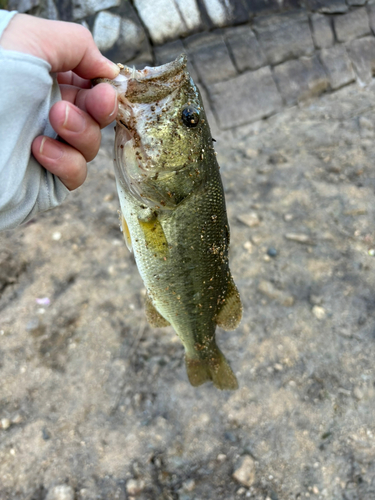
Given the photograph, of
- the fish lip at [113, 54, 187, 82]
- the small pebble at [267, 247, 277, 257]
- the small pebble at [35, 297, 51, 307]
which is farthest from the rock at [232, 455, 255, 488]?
the fish lip at [113, 54, 187, 82]

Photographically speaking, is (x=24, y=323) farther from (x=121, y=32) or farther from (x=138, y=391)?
(x=121, y=32)

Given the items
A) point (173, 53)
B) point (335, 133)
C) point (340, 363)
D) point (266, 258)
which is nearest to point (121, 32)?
point (173, 53)

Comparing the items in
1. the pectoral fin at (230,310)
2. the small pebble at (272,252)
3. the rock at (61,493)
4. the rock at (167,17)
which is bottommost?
the small pebble at (272,252)

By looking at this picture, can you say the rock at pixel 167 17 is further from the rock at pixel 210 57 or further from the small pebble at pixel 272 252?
the small pebble at pixel 272 252

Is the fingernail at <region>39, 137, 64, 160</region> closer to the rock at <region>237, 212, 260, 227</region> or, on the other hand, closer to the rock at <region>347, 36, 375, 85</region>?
the rock at <region>237, 212, 260, 227</region>

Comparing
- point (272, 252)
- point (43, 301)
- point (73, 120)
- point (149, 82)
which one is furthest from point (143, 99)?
point (272, 252)

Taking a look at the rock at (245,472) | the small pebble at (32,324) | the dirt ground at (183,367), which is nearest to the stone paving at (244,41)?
the dirt ground at (183,367)
